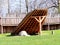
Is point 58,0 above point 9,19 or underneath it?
above

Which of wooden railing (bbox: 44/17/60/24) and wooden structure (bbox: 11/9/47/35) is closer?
wooden structure (bbox: 11/9/47/35)

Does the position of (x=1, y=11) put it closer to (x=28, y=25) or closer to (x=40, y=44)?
(x=28, y=25)

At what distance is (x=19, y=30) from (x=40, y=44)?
890 cm

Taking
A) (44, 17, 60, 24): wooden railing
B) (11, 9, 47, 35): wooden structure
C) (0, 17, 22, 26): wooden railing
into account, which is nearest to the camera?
(11, 9, 47, 35): wooden structure

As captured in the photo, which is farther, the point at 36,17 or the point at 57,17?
the point at 57,17

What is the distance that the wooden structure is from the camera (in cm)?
2062

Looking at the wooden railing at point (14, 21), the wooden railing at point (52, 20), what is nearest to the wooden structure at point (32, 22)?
the wooden railing at point (14, 21)

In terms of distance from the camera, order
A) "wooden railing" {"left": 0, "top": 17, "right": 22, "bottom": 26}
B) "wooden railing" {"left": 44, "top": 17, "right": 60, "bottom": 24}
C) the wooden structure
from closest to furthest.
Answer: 1. the wooden structure
2. "wooden railing" {"left": 0, "top": 17, "right": 22, "bottom": 26}
3. "wooden railing" {"left": 44, "top": 17, "right": 60, "bottom": 24}

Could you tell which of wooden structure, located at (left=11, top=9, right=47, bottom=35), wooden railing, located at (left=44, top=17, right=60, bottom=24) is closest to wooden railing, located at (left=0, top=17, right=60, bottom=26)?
wooden railing, located at (left=44, top=17, right=60, bottom=24)

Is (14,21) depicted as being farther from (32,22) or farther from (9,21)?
(32,22)

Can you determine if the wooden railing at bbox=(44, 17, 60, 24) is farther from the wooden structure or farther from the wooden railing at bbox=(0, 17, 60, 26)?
the wooden structure

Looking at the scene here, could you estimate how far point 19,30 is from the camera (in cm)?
2178

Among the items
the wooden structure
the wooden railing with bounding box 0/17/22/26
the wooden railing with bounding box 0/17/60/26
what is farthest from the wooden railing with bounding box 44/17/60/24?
the wooden structure

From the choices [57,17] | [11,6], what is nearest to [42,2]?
[11,6]
